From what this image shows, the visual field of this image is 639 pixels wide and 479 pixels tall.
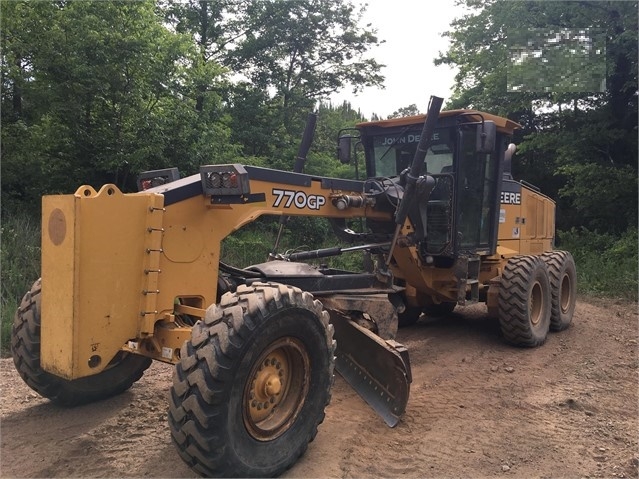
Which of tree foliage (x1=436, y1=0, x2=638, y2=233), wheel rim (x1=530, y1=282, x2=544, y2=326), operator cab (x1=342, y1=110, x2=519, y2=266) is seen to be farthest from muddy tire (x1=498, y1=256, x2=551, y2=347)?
tree foliage (x1=436, y1=0, x2=638, y2=233)

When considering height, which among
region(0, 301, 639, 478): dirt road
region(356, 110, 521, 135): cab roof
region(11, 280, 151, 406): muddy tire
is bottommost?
region(0, 301, 639, 478): dirt road

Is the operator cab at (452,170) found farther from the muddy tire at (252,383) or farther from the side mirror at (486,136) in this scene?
the muddy tire at (252,383)

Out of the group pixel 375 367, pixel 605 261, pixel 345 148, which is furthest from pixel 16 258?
pixel 605 261

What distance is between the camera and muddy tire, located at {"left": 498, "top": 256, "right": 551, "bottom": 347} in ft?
21.2

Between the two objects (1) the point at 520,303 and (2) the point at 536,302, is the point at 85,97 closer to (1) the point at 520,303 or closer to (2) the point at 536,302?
(1) the point at 520,303

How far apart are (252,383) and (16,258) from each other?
6.38 metres

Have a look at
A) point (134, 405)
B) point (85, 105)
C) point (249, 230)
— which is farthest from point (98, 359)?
point (249, 230)

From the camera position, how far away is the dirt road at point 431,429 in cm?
350

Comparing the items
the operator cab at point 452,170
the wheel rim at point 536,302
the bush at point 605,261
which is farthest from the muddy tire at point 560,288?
the bush at point 605,261

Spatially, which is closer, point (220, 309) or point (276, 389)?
point (220, 309)

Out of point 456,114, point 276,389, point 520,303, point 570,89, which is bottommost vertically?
point 276,389

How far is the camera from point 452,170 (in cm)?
626

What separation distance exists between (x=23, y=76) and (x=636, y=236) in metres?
14.1

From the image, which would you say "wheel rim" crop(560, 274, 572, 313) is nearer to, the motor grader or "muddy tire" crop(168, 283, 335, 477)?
the motor grader
